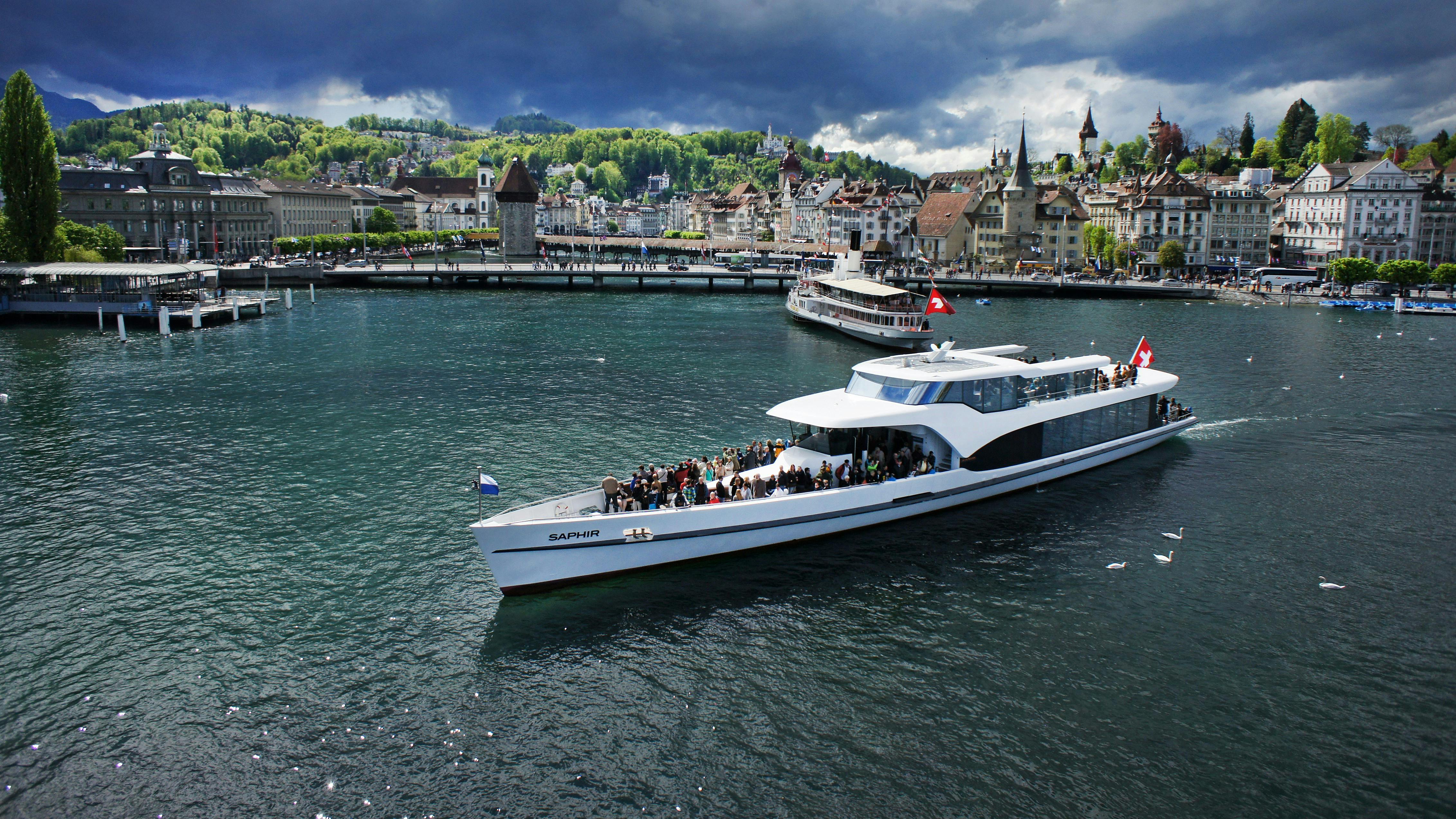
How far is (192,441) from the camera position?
38125mm

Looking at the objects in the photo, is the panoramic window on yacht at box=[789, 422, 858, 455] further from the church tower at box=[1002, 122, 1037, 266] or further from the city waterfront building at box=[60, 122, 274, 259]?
the church tower at box=[1002, 122, 1037, 266]

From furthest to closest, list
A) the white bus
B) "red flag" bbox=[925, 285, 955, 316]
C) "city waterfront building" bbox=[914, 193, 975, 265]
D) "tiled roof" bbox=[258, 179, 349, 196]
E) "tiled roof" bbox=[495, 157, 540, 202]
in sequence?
"tiled roof" bbox=[495, 157, 540, 202], "tiled roof" bbox=[258, 179, 349, 196], "city waterfront building" bbox=[914, 193, 975, 265], the white bus, "red flag" bbox=[925, 285, 955, 316]

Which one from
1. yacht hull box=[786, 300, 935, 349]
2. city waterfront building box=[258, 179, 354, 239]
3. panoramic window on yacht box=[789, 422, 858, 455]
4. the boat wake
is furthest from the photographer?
city waterfront building box=[258, 179, 354, 239]

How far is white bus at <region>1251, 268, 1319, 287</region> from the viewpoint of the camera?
120 meters

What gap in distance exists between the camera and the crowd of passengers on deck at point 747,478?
24797 millimetres

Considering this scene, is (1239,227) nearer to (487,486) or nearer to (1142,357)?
(1142,357)

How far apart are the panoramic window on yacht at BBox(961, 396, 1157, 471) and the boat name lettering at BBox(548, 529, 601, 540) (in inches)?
489

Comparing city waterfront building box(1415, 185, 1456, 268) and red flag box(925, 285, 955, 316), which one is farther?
city waterfront building box(1415, 185, 1456, 268)

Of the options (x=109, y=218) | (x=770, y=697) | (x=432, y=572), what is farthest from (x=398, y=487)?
(x=109, y=218)

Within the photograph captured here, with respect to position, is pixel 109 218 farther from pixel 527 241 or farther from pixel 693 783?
pixel 693 783

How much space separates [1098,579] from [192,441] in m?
34.3

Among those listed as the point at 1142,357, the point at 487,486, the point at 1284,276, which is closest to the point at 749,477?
→ the point at 487,486

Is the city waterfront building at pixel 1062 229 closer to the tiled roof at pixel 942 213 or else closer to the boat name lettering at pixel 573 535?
the tiled roof at pixel 942 213

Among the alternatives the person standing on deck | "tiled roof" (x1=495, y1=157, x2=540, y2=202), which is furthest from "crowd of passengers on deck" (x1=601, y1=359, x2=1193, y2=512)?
"tiled roof" (x1=495, y1=157, x2=540, y2=202)
